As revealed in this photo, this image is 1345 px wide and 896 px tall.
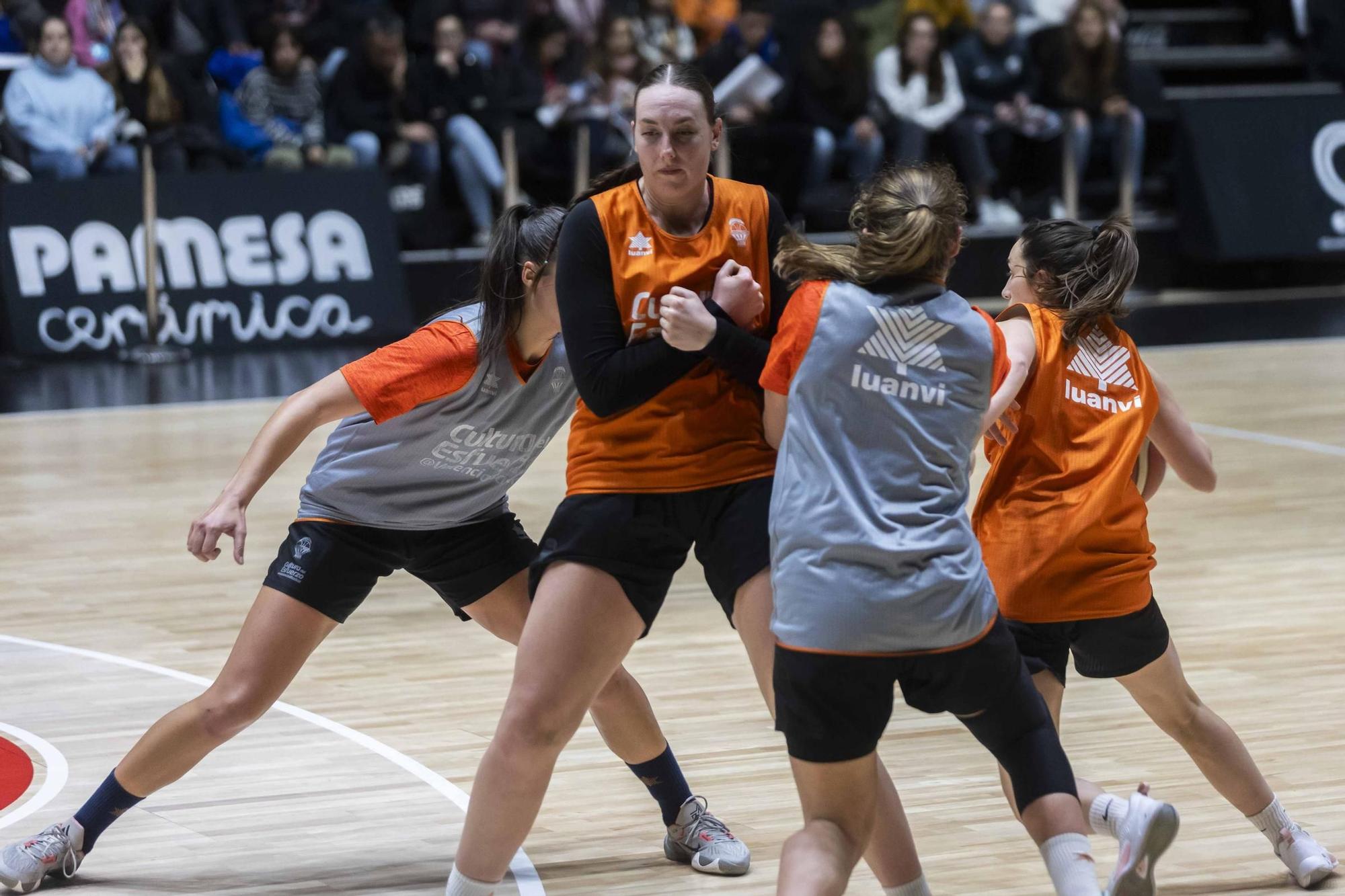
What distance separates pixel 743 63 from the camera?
12.8 meters

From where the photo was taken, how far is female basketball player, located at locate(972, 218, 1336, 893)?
3.31 m

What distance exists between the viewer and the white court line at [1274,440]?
27.1ft

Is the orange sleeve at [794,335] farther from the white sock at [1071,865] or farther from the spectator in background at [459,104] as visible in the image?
the spectator in background at [459,104]

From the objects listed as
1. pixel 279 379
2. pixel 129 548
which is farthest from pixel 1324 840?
pixel 279 379

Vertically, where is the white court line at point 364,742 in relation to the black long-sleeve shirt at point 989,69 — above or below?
above

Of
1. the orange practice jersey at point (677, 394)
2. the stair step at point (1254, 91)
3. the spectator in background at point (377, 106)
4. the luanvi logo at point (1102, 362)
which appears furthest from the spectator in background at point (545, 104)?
the orange practice jersey at point (677, 394)

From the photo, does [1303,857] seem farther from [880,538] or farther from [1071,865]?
[880,538]

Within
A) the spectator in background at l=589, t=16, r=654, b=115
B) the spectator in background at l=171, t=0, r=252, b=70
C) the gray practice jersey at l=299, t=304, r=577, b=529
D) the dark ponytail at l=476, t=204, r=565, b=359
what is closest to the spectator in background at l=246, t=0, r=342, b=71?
the spectator in background at l=171, t=0, r=252, b=70

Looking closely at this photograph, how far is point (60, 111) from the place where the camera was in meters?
11.3

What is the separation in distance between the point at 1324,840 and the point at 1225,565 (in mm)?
2677

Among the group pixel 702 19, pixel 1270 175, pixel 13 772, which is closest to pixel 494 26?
pixel 702 19

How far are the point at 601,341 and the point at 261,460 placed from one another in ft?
2.25

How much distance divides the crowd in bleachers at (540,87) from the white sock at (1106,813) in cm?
873

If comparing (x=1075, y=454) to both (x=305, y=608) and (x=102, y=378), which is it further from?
(x=102, y=378)
